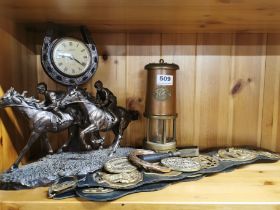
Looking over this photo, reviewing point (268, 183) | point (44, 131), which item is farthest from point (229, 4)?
point (44, 131)

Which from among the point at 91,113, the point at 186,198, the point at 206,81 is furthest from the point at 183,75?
the point at 186,198

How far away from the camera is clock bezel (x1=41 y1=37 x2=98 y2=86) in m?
0.76

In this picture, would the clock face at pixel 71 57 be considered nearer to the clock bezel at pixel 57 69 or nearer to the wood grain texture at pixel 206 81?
the clock bezel at pixel 57 69

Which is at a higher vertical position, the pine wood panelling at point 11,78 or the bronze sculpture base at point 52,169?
the pine wood panelling at point 11,78

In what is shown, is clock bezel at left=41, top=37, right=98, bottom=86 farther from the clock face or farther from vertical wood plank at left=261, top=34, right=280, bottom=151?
vertical wood plank at left=261, top=34, right=280, bottom=151

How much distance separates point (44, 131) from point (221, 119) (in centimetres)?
61

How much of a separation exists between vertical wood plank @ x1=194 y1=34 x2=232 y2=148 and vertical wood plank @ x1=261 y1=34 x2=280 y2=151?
0.14m

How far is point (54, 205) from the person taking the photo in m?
0.54

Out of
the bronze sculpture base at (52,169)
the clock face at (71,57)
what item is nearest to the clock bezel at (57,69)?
the clock face at (71,57)

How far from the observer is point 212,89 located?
934 mm

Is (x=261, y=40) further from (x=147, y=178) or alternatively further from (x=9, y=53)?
(x=9, y=53)

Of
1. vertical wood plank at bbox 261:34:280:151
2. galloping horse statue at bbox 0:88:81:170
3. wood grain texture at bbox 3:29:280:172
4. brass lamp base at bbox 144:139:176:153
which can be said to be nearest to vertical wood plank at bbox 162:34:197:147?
wood grain texture at bbox 3:29:280:172

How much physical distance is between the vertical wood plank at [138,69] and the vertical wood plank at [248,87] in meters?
0.30

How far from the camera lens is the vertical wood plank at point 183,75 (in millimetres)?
913
